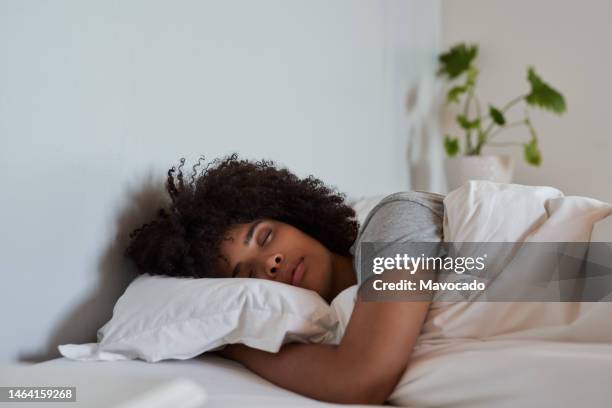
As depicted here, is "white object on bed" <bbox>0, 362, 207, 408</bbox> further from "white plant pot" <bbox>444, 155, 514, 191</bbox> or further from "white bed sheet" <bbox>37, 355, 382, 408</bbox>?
"white plant pot" <bbox>444, 155, 514, 191</bbox>

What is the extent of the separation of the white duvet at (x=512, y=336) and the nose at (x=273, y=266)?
0.18m

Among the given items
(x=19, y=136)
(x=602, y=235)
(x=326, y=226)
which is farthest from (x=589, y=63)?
(x=19, y=136)

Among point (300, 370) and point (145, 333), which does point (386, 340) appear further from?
A: point (145, 333)

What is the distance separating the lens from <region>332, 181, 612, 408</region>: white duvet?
0.85 metres

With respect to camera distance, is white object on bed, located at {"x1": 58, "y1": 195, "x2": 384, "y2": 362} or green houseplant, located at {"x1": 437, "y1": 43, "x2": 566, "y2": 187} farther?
green houseplant, located at {"x1": 437, "y1": 43, "x2": 566, "y2": 187}

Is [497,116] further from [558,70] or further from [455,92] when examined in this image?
[558,70]

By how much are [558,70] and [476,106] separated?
42cm

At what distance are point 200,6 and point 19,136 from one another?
666 mm

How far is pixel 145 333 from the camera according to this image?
1.15 metres

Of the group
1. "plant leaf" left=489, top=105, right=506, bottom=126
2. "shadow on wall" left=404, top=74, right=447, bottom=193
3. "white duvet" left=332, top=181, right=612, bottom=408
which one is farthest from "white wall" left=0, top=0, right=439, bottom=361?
"plant leaf" left=489, top=105, right=506, bottom=126

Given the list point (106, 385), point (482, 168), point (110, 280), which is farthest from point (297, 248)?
point (482, 168)

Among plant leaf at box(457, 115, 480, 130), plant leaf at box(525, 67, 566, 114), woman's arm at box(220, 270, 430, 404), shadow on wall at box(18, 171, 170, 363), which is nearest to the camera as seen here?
woman's arm at box(220, 270, 430, 404)

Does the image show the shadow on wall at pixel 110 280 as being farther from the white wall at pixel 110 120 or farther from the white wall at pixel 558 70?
the white wall at pixel 558 70

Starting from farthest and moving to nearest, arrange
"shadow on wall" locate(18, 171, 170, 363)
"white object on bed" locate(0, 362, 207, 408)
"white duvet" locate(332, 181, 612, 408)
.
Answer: "shadow on wall" locate(18, 171, 170, 363)
"white duvet" locate(332, 181, 612, 408)
"white object on bed" locate(0, 362, 207, 408)
